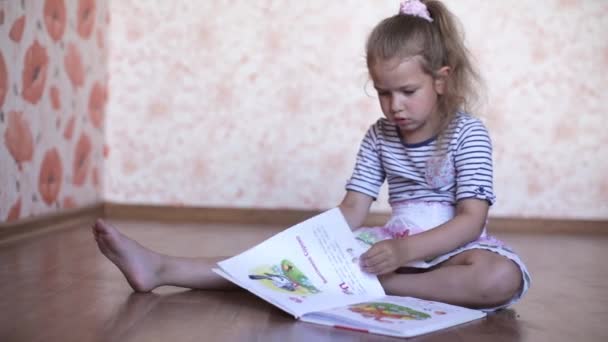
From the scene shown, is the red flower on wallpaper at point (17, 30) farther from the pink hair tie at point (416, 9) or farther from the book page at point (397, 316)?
the book page at point (397, 316)

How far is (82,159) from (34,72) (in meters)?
0.55

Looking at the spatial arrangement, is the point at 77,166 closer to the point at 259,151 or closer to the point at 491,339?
the point at 259,151

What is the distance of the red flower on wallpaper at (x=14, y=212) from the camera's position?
2.06 metres

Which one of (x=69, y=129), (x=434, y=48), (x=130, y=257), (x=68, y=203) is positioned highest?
(x=434, y=48)

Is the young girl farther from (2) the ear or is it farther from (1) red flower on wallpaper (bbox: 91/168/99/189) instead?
(1) red flower on wallpaper (bbox: 91/168/99/189)

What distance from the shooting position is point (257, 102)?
9.48 ft

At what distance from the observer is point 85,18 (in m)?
2.62

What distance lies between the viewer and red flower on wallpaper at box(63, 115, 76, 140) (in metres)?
2.50

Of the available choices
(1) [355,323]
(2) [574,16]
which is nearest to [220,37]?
(2) [574,16]

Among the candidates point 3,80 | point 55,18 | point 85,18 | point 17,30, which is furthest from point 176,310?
point 85,18

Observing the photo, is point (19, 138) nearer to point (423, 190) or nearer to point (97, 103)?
point (97, 103)

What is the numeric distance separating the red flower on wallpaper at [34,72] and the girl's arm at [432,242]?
1302 mm

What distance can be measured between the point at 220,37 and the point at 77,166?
72 cm

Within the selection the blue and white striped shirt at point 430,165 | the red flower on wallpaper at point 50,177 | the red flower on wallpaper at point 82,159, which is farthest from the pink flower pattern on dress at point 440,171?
the red flower on wallpaper at point 82,159
